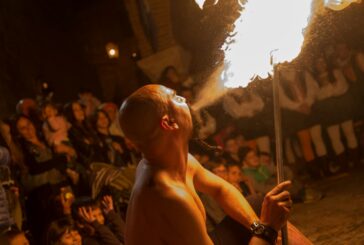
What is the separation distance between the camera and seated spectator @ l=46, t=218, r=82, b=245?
4246 mm

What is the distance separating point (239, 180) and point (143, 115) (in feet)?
12.8

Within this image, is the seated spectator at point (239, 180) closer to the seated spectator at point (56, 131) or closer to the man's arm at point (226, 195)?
the seated spectator at point (56, 131)

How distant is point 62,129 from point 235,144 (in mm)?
2309

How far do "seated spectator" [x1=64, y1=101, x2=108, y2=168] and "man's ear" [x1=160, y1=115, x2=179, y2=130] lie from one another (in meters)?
3.73

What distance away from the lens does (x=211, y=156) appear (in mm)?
6066

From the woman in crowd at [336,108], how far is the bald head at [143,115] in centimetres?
543

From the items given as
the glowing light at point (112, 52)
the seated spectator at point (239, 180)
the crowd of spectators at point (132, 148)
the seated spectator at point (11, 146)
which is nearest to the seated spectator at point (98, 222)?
the crowd of spectators at point (132, 148)

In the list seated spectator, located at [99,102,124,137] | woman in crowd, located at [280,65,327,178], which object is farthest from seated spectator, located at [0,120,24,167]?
woman in crowd, located at [280,65,327,178]

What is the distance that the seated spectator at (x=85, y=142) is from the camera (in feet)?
19.0

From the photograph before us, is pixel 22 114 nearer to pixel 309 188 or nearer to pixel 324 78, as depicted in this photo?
pixel 309 188

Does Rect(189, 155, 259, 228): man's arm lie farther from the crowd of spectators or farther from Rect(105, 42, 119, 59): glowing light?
Rect(105, 42, 119, 59): glowing light

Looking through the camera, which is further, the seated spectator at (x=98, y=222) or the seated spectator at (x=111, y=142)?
the seated spectator at (x=111, y=142)

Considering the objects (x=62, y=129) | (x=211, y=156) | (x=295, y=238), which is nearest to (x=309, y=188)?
(x=211, y=156)

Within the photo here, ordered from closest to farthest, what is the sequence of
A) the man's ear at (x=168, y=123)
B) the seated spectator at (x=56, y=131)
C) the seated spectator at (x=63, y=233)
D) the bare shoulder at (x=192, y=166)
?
the man's ear at (x=168, y=123)
the bare shoulder at (x=192, y=166)
the seated spectator at (x=63, y=233)
the seated spectator at (x=56, y=131)
